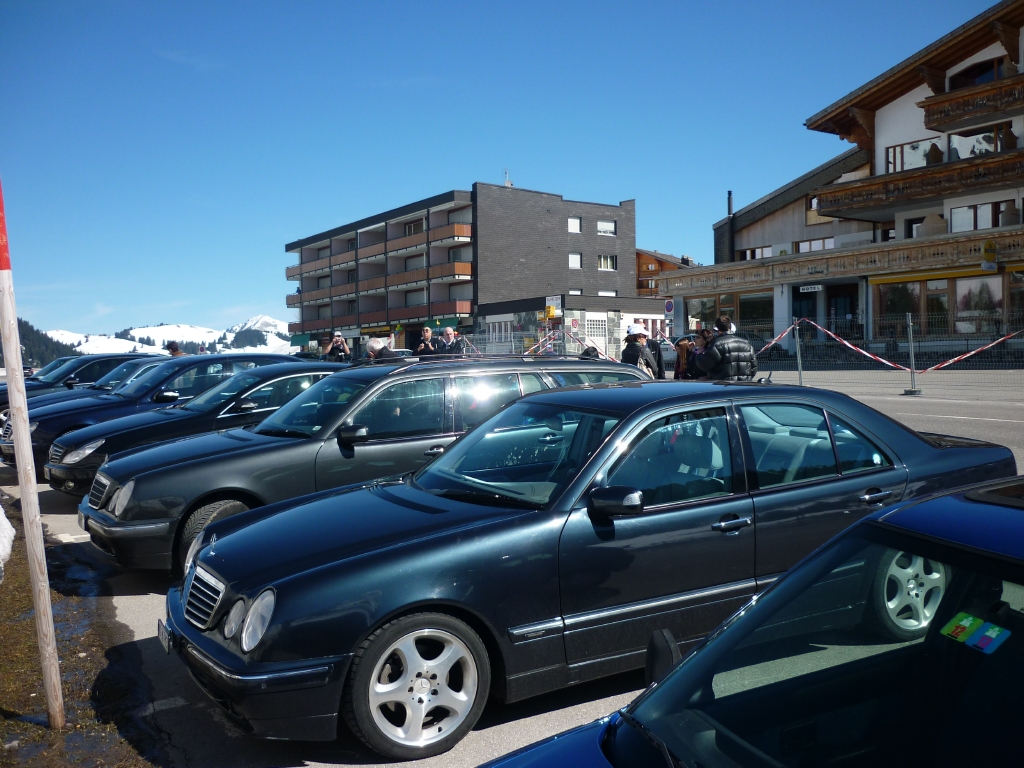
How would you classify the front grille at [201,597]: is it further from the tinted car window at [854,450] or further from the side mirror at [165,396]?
the side mirror at [165,396]

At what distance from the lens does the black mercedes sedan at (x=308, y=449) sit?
5902 mm

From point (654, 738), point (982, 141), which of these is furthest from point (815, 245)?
point (654, 738)

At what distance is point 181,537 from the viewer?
5934 mm

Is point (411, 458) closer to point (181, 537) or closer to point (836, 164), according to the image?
point (181, 537)

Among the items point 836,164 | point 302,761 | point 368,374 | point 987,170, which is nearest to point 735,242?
point 836,164

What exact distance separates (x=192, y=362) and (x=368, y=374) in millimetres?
5484

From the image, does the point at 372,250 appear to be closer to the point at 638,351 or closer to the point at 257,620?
the point at 638,351

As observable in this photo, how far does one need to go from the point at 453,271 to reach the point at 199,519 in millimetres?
56764

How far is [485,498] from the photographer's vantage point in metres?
4.02

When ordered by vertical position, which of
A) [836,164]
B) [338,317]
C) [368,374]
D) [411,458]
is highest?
[836,164]

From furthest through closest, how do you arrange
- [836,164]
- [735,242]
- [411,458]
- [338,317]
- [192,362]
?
1. [338,317]
2. [735,242]
3. [836,164]
4. [192,362]
5. [411,458]

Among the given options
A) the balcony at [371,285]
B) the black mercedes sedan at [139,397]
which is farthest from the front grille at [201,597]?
the balcony at [371,285]

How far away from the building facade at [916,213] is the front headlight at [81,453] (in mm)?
26539

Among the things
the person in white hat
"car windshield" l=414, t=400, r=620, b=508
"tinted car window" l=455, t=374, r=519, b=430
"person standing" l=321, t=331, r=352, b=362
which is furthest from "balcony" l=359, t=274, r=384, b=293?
"car windshield" l=414, t=400, r=620, b=508
